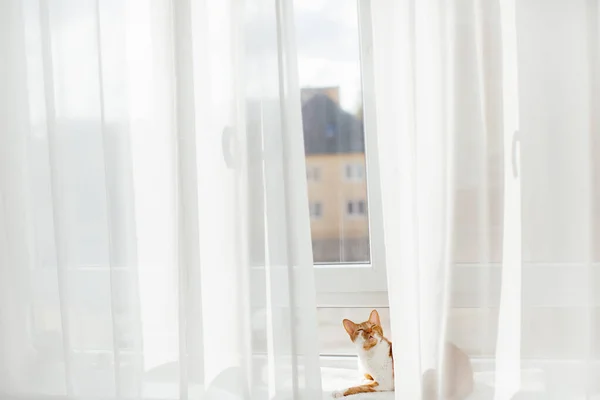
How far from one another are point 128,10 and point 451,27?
72 cm

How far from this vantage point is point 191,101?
1.48m

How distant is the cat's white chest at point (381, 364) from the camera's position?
1485mm

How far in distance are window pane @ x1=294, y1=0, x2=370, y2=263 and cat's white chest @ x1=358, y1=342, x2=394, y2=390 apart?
0.32m

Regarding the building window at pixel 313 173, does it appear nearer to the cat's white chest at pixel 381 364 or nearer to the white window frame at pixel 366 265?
the white window frame at pixel 366 265

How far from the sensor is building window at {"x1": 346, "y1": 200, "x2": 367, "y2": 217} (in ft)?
5.75

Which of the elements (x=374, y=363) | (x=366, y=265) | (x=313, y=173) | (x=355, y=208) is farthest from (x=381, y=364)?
(x=313, y=173)

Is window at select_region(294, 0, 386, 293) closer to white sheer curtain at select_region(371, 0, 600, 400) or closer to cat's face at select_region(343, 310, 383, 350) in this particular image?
cat's face at select_region(343, 310, 383, 350)

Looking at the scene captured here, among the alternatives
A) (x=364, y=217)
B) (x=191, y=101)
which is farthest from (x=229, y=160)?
(x=364, y=217)

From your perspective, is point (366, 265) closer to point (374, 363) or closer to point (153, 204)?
point (374, 363)

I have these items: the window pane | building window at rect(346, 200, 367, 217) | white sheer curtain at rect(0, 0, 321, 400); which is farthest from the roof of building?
white sheer curtain at rect(0, 0, 321, 400)

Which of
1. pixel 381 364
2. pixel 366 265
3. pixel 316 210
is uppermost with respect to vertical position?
pixel 316 210

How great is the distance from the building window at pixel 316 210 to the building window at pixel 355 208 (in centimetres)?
7

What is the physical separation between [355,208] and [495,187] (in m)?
0.48

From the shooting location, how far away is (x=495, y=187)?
1354mm
